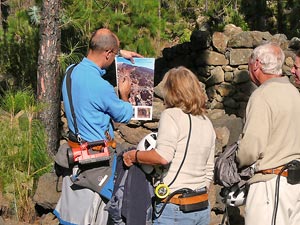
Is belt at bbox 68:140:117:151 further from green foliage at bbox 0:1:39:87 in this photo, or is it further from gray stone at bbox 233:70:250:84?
gray stone at bbox 233:70:250:84

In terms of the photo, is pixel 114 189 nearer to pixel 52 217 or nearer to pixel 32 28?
pixel 52 217

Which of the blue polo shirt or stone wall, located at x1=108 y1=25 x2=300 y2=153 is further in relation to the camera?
stone wall, located at x1=108 y1=25 x2=300 y2=153

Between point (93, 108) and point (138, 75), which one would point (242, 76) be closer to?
point (138, 75)

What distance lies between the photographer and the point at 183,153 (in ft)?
12.7

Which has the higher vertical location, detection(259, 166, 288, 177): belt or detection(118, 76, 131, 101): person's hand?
detection(118, 76, 131, 101): person's hand

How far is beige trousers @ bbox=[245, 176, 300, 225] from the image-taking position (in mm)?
3881

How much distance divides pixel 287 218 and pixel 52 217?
8.93 feet

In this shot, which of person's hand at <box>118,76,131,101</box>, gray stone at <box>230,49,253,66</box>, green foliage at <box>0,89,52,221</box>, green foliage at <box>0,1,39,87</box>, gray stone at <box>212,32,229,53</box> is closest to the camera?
person's hand at <box>118,76,131,101</box>

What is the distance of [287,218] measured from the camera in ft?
12.9

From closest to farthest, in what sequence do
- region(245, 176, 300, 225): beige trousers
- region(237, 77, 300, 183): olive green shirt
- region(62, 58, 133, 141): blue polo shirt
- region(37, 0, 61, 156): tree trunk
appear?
region(237, 77, 300, 183): olive green shirt → region(245, 176, 300, 225): beige trousers → region(62, 58, 133, 141): blue polo shirt → region(37, 0, 61, 156): tree trunk

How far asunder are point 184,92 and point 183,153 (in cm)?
36

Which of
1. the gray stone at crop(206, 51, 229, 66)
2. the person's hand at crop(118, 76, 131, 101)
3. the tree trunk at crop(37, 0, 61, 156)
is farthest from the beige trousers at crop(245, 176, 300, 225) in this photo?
the gray stone at crop(206, 51, 229, 66)

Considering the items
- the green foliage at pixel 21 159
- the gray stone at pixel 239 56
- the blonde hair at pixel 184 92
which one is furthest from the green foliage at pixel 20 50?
the blonde hair at pixel 184 92

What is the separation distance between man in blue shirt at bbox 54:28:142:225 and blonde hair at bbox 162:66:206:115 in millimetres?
350
